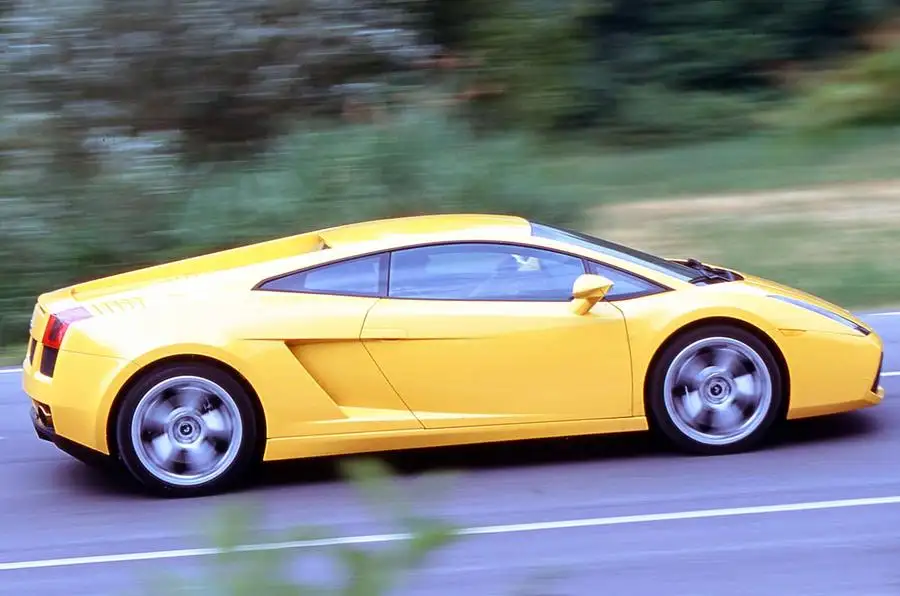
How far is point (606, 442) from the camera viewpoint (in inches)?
264

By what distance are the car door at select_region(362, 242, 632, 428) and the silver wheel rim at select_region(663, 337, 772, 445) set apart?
312 mm

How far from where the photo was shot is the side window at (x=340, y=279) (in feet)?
20.3

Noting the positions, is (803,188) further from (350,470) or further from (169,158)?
(350,470)

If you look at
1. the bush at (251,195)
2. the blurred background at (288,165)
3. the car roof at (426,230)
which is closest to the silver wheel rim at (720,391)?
the car roof at (426,230)

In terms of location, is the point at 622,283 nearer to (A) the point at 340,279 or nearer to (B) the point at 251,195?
(A) the point at 340,279

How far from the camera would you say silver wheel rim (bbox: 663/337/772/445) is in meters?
6.30

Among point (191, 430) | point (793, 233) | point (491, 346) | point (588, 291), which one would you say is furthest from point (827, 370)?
point (793, 233)

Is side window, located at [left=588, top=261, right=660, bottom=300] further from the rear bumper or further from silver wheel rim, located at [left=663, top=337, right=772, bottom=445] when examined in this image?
the rear bumper

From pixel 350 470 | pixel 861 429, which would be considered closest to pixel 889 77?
pixel 861 429

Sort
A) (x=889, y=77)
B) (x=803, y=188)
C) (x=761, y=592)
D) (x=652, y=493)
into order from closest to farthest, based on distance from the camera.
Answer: (x=761, y=592) → (x=652, y=493) → (x=803, y=188) → (x=889, y=77)

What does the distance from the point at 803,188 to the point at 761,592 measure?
1136 centimetres

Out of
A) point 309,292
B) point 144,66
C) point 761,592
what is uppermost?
point 144,66

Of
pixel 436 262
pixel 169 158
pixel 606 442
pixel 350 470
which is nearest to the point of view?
pixel 350 470

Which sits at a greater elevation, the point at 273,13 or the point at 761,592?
the point at 273,13
